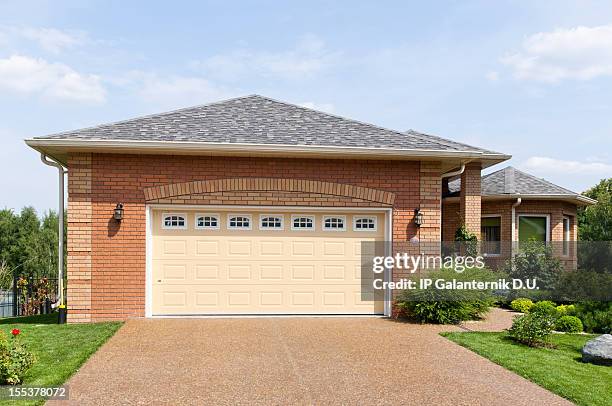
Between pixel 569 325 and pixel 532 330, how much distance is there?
2.27m

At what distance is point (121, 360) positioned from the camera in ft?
24.4

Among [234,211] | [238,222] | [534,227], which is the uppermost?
[234,211]

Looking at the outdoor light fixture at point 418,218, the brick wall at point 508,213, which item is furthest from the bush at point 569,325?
the brick wall at point 508,213

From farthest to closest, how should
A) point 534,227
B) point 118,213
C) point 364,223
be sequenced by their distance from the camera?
point 534,227 < point 364,223 < point 118,213

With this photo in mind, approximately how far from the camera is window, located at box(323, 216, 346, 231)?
11.2 meters

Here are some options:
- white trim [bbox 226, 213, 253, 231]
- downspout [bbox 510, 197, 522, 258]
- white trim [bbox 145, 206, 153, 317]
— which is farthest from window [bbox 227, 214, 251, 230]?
downspout [bbox 510, 197, 522, 258]

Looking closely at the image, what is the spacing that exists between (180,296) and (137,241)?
1452 mm

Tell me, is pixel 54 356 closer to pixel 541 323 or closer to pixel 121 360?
pixel 121 360

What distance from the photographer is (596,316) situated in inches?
418

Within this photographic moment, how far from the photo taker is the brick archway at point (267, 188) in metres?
10.6

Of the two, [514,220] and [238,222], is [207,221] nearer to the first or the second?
[238,222]

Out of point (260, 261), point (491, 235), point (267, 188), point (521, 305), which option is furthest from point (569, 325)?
point (491, 235)

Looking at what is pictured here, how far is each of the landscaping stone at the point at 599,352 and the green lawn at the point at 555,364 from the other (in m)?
0.14

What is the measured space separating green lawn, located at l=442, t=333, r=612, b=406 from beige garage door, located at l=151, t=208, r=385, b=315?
2.80m
